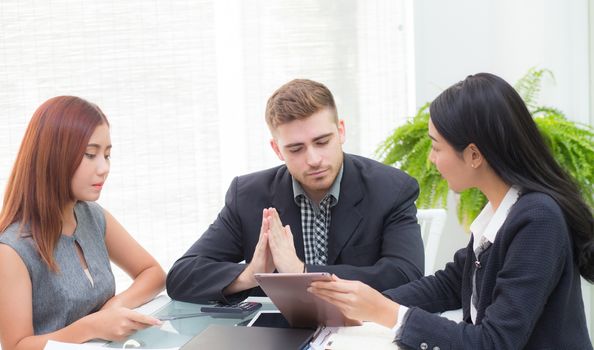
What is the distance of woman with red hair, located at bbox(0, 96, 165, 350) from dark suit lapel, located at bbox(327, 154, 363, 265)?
25.7 inches

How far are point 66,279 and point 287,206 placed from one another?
28.5 inches

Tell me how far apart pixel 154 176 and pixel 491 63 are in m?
1.90

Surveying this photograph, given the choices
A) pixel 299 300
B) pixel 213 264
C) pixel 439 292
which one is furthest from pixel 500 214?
pixel 213 264

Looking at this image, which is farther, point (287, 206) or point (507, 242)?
point (287, 206)

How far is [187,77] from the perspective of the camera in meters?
3.54

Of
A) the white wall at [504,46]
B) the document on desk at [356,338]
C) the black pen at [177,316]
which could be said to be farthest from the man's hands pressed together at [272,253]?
the white wall at [504,46]

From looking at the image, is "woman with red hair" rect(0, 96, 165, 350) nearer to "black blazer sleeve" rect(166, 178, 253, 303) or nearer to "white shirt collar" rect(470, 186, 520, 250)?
"black blazer sleeve" rect(166, 178, 253, 303)

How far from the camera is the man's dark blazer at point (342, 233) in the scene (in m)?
1.99

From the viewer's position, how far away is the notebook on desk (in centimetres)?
139

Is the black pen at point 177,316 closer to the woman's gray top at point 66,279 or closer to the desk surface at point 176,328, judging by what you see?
the desk surface at point 176,328

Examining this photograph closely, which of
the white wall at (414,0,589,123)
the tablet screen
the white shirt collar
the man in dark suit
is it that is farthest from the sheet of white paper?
the white wall at (414,0,589,123)

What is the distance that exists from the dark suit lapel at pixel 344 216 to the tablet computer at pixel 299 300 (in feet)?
1.94

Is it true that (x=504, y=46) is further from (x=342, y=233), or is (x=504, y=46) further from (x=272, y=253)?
(x=272, y=253)

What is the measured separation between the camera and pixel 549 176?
4.72 ft
